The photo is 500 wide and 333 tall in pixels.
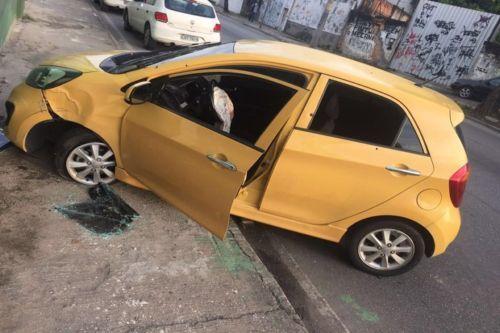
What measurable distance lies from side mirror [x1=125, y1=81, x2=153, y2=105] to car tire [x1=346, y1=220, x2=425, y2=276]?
216 centimetres

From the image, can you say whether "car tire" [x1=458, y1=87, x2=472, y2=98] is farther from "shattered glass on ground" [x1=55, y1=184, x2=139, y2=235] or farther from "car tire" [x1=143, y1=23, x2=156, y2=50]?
"shattered glass on ground" [x1=55, y1=184, x2=139, y2=235]

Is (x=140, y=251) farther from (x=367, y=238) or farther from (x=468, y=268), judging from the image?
(x=468, y=268)

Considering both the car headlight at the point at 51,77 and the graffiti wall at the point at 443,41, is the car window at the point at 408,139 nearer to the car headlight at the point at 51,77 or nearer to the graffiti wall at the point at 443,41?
the car headlight at the point at 51,77

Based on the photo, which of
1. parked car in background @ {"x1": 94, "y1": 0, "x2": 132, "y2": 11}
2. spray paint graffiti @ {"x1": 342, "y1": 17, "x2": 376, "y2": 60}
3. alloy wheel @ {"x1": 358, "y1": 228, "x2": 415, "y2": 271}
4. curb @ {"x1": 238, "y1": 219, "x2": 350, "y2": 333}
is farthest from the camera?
spray paint graffiti @ {"x1": 342, "y1": 17, "x2": 376, "y2": 60}

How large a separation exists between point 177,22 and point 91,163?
8.22 m

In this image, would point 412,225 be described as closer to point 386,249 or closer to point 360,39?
point 386,249

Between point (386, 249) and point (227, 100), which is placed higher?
point (227, 100)

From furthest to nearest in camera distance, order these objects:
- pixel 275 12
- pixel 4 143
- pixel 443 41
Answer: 1. pixel 275 12
2. pixel 443 41
3. pixel 4 143

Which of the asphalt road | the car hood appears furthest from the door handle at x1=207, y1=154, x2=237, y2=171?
the car hood

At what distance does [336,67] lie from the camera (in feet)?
12.5

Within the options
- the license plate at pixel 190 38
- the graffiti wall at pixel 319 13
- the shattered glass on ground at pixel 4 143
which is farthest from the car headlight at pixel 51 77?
the graffiti wall at pixel 319 13

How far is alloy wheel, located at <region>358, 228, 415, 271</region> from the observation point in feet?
13.1

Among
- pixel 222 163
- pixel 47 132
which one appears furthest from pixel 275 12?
pixel 222 163

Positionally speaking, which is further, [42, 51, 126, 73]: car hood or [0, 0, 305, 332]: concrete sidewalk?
[42, 51, 126, 73]: car hood
